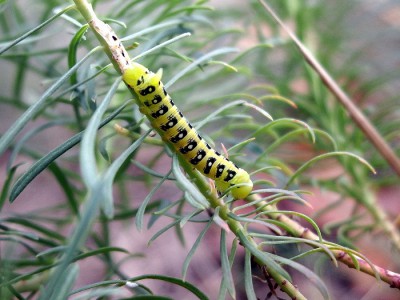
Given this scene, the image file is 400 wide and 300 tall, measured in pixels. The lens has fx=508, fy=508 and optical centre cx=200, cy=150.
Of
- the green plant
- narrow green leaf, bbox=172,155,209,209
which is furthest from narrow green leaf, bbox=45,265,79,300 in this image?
narrow green leaf, bbox=172,155,209,209

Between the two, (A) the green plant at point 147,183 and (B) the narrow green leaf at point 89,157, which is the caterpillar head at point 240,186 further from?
(B) the narrow green leaf at point 89,157

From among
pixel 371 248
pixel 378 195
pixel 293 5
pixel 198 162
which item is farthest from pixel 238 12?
pixel 198 162

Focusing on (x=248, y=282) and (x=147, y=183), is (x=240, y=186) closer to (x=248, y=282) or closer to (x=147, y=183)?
(x=248, y=282)

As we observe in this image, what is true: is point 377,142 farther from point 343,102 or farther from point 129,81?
point 129,81

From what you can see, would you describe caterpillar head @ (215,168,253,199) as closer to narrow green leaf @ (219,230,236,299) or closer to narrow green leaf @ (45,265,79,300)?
narrow green leaf @ (219,230,236,299)

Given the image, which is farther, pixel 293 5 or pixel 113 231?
pixel 113 231

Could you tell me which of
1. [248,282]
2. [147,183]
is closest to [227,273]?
[248,282]

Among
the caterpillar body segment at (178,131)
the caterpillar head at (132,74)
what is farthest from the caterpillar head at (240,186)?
the caterpillar head at (132,74)
